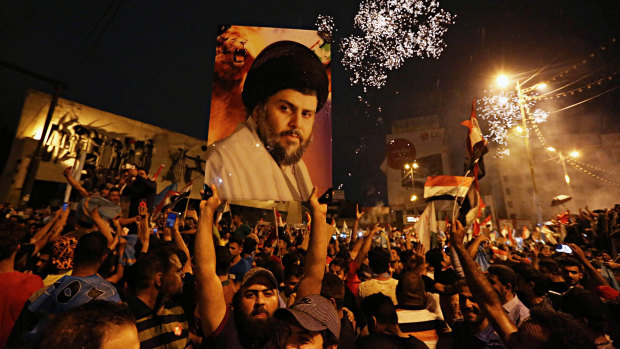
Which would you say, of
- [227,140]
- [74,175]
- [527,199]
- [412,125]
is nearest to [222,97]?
[227,140]

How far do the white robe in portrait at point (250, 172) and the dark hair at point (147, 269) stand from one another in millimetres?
919

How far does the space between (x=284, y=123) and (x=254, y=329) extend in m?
2.31

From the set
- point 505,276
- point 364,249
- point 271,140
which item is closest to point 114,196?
point 271,140

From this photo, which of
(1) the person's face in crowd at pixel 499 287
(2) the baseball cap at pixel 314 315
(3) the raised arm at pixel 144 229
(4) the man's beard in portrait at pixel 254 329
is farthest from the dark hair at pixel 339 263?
(2) the baseball cap at pixel 314 315

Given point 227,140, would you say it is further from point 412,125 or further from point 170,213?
point 412,125

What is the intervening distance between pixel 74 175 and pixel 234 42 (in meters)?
4.87

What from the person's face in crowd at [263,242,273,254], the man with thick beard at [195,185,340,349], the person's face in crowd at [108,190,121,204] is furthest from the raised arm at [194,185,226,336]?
the person's face in crowd at [263,242,273,254]

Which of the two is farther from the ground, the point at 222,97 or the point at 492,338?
the point at 222,97

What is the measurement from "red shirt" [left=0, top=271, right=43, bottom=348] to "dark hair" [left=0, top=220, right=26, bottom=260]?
9.6 inches

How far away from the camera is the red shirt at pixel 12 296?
2.96 m

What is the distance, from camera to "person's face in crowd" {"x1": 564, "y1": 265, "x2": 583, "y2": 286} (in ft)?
16.3

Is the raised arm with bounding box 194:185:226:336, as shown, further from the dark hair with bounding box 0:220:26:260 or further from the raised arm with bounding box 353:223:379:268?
the raised arm with bounding box 353:223:379:268

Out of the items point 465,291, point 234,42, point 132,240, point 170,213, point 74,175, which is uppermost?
point 234,42

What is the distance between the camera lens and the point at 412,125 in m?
73.2
